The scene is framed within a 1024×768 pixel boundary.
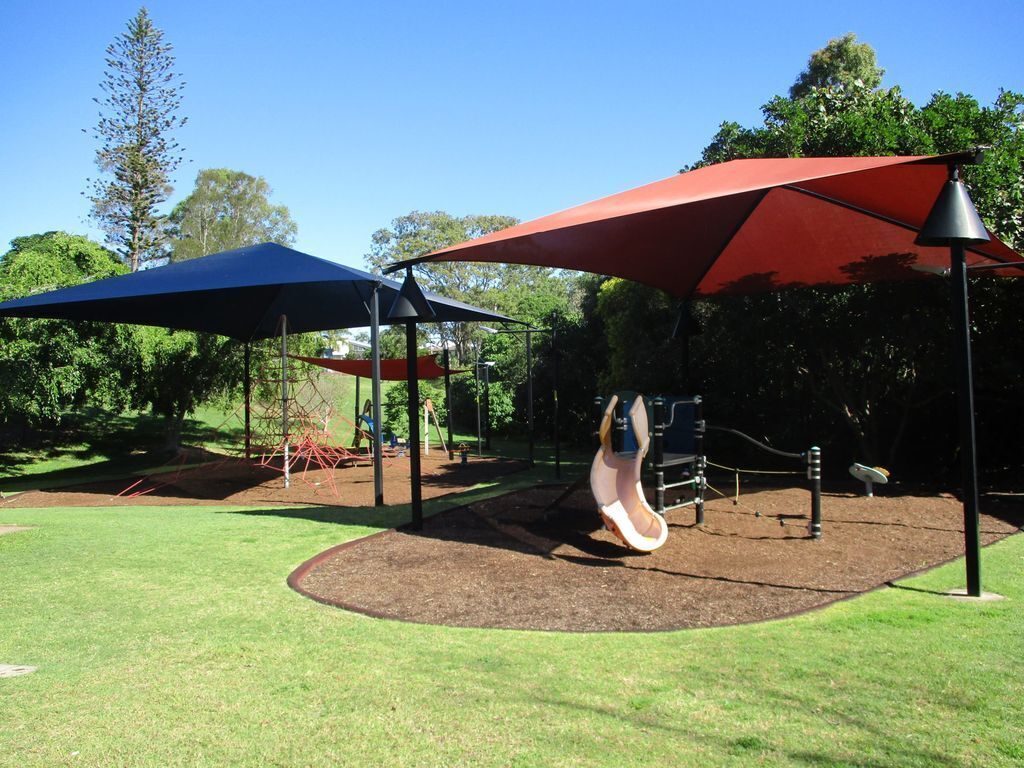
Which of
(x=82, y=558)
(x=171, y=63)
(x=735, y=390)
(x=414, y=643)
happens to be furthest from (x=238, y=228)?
(x=414, y=643)

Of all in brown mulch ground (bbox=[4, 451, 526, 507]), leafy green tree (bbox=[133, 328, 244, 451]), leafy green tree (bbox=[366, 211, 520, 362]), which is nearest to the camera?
brown mulch ground (bbox=[4, 451, 526, 507])

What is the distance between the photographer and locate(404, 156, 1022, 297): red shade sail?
596 cm

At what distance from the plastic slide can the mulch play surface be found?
197 mm

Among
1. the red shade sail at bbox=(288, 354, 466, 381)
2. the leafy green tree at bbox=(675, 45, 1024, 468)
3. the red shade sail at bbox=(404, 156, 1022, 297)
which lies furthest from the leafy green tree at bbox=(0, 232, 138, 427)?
the leafy green tree at bbox=(675, 45, 1024, 468)

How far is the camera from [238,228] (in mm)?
42344

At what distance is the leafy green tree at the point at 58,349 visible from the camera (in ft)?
42.0

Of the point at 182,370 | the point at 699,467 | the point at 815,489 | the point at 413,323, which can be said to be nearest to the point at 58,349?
the point at 182,370

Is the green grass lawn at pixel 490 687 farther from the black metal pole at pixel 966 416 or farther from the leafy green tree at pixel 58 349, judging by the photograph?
the leafy green tree at pixel 58 349

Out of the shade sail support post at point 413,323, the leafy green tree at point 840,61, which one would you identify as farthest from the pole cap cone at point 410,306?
the leafy green tree at point 840,61

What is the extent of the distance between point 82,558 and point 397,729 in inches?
Answer: 168

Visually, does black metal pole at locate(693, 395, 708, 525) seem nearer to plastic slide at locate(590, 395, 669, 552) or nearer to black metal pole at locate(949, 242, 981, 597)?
plastic slide at locate(590, 395, 669, 552)

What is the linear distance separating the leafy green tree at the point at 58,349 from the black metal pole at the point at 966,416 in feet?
43.6

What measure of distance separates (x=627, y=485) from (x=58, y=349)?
446 inches

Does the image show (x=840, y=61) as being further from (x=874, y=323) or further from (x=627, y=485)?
(x=627, y=485)
